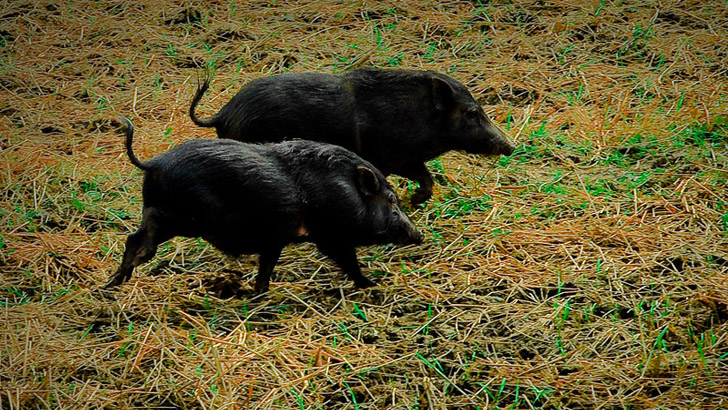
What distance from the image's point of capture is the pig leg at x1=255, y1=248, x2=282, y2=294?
185 inches

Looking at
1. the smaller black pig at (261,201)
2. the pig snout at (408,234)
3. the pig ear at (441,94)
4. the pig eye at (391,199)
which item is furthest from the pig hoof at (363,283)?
the pig ear at (441,94)

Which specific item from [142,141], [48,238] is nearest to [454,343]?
[48,238]

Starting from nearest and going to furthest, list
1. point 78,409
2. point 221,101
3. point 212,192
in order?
point 78,409 < point 212,192 < point 221,101

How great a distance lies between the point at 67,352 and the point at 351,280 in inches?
60.7

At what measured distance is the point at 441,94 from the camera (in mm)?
5676

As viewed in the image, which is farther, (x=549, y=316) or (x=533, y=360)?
(x=549, y=316)

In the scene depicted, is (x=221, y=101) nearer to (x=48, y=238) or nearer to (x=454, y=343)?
(x=48, y=238)

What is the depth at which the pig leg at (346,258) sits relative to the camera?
15.9 ft

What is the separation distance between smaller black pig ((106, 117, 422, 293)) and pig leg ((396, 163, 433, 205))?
747 mm

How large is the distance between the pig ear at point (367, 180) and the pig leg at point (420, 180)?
840mm

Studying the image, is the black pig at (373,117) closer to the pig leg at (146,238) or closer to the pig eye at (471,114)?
the pig eye at (471,114)

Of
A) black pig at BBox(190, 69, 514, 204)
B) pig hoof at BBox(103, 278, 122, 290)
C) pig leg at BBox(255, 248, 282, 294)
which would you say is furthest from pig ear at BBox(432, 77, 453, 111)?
pig hoof at BBox(103, 278, 122, 290)

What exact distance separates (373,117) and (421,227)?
742 millimetres

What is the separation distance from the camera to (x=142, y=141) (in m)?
6.48
